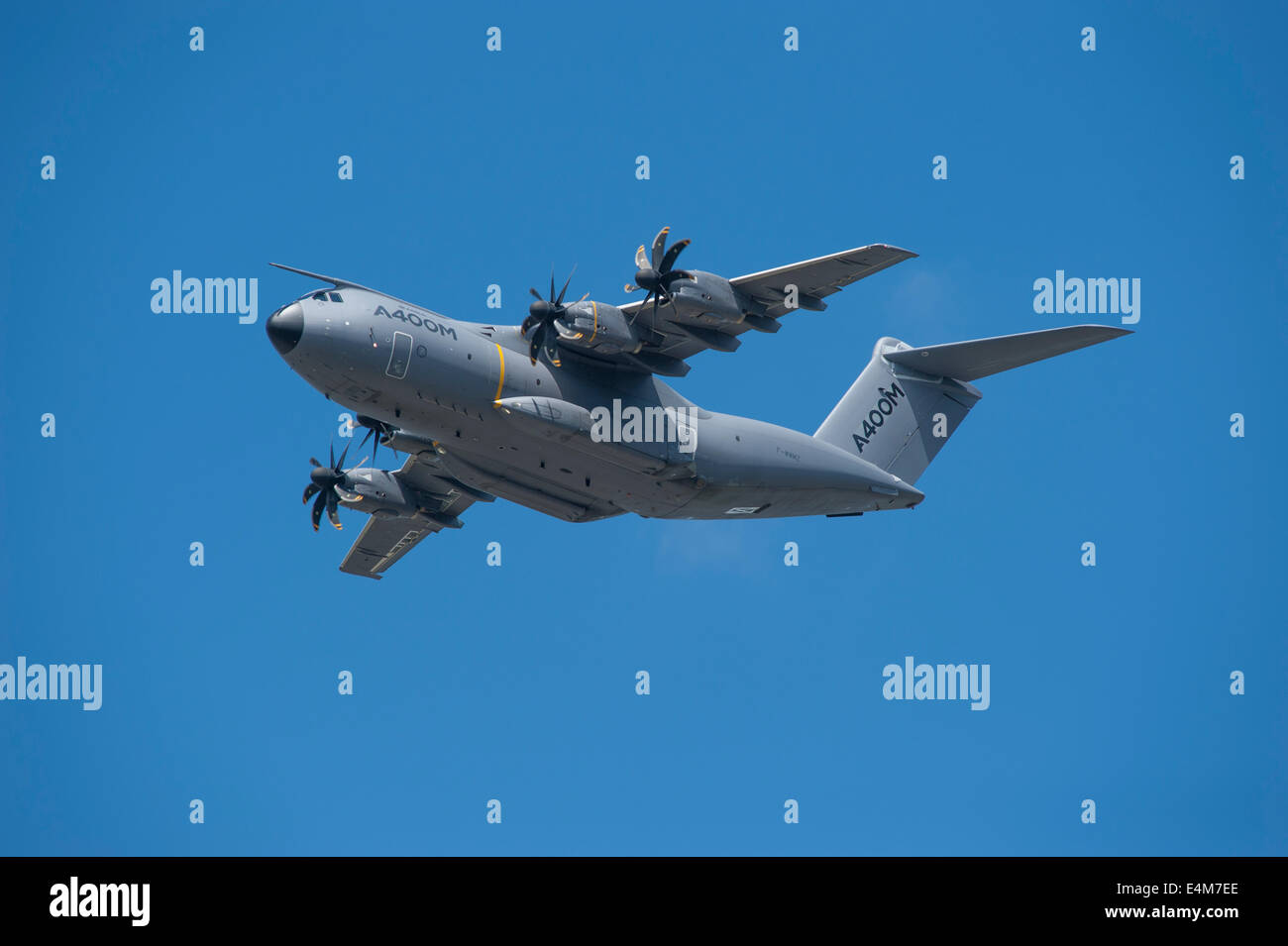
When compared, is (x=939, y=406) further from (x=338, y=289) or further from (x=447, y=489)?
(x=338, y=289)

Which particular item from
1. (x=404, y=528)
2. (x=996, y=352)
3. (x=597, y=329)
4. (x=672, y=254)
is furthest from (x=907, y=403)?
(x=404, y=528)

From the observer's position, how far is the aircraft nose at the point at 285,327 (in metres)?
17.3

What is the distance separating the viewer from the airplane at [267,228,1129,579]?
17.9 metres

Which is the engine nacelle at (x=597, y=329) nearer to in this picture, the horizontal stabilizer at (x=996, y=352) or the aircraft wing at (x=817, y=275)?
the aircraft wing at (x=817, y=275)

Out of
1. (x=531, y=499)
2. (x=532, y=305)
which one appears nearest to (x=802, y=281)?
(x=532, y=305)

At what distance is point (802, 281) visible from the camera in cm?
1883

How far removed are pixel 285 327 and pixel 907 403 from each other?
10.0 meters

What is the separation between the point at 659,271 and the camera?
724 inches

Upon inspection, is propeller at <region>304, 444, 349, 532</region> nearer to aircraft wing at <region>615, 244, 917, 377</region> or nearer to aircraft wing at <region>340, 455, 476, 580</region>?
aircraft wing at <region>340, 455, 476, 580</region>

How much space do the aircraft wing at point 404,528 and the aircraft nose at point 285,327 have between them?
448 centimetres

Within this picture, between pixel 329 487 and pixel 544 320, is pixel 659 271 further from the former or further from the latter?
pixel 329 487

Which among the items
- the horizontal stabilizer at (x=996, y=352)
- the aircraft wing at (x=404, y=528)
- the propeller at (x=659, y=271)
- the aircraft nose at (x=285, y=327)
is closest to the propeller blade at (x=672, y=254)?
the propeller at (x=659, y=271)

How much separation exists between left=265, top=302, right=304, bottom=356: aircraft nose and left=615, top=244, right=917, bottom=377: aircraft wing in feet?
14.4
